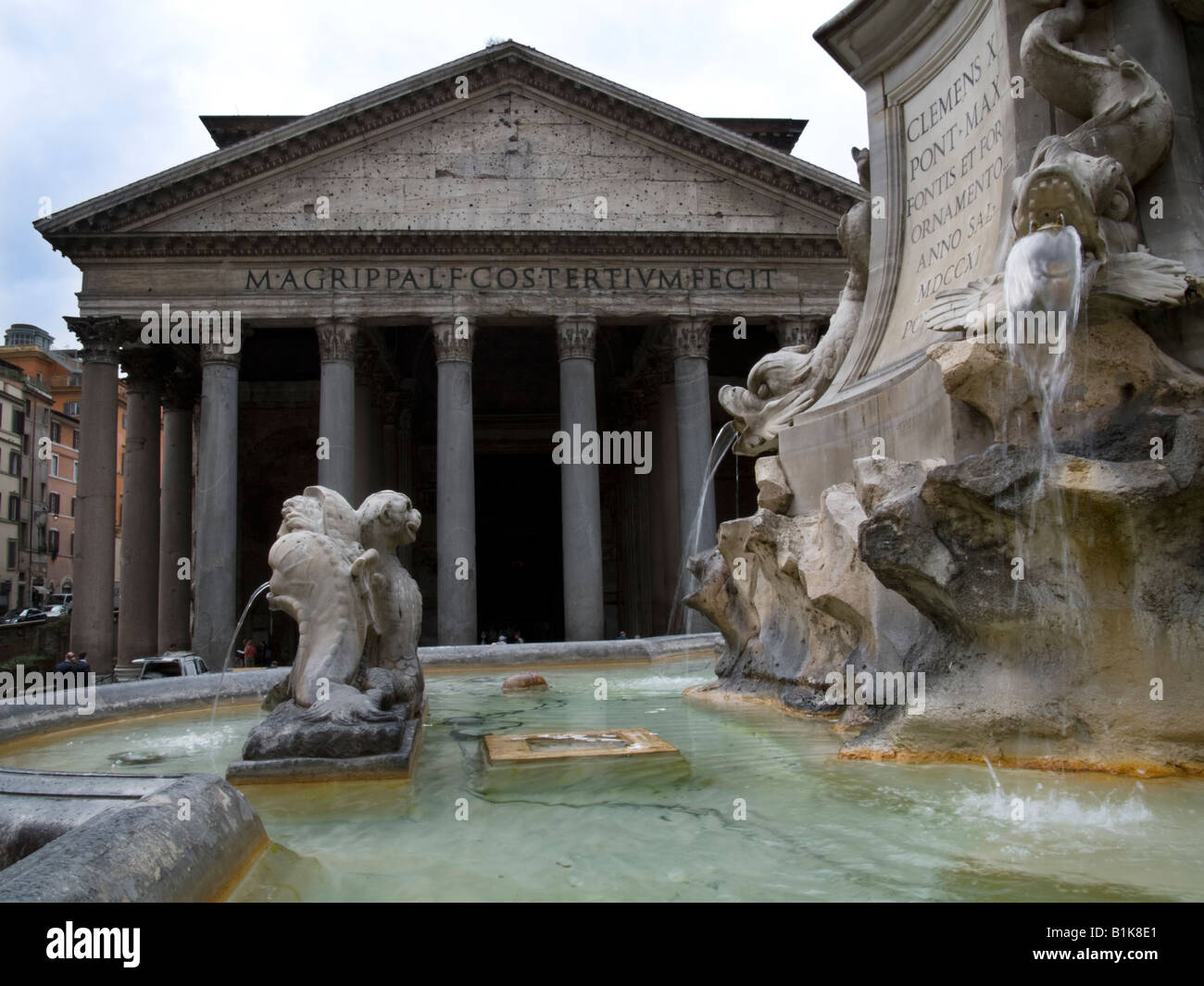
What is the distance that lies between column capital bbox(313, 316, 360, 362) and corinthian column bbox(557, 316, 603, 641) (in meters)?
4.60

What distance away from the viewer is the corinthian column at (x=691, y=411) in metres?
21.9

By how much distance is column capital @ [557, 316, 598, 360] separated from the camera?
71.9 feet

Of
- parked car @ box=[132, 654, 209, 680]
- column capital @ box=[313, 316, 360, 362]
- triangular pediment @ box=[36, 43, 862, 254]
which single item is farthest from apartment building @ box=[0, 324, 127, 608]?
parked car @ box=[132, 654, 209, 680]

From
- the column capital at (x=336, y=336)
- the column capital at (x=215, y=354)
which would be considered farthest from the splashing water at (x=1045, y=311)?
the column capital at (x=215, y=354)

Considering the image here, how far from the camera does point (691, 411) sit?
22078mm

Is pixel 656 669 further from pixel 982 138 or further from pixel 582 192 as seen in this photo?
pixel 582 192

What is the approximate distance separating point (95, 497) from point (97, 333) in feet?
11.5

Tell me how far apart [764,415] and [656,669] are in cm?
327

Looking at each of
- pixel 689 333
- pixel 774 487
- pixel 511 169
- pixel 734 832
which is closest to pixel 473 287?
pixel 511 169

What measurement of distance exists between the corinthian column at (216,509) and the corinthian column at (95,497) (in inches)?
77.0

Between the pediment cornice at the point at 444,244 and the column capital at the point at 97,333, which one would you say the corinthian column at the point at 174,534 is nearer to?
the column capital at the point at 97,333

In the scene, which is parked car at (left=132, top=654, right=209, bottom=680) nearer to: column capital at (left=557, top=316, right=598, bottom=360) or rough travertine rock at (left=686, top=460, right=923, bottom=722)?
column capital at (left=557, top=316, right=598, bottom=360)

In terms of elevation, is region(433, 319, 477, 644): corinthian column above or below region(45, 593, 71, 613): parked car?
above

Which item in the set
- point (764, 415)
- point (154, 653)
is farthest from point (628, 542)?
point (764, 415)
